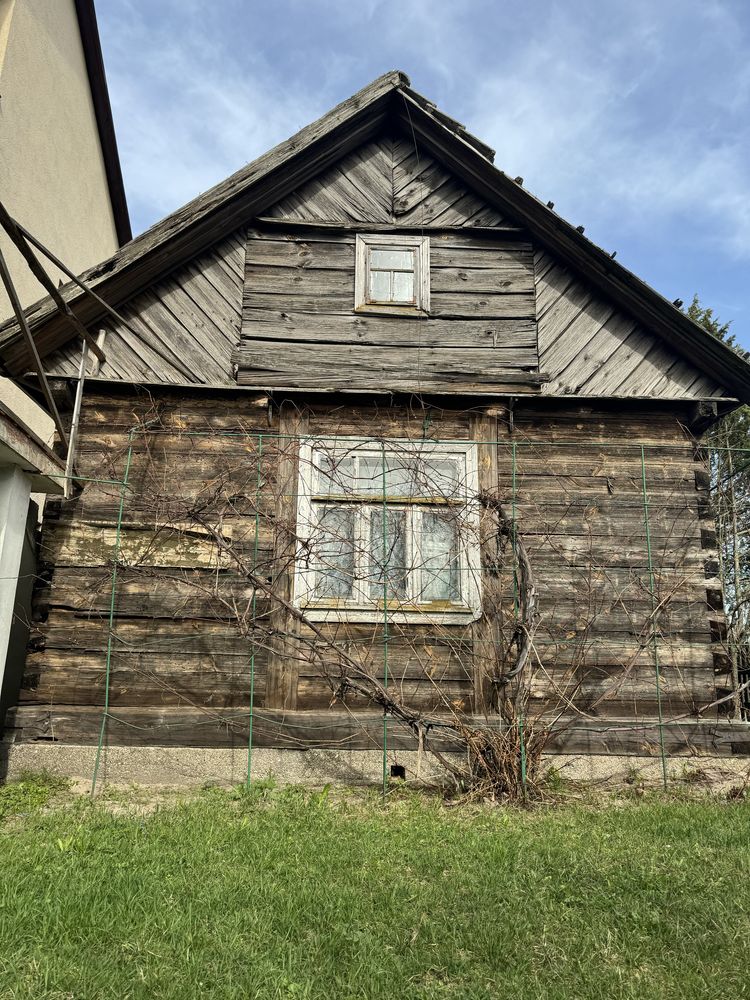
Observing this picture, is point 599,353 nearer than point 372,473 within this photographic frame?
No

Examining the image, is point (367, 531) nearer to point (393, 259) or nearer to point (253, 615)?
point (253, 615)

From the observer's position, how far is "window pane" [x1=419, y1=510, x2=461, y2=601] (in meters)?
6.84

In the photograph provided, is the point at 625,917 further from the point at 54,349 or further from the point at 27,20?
the point at 27,20

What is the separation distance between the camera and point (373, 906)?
3.57 m

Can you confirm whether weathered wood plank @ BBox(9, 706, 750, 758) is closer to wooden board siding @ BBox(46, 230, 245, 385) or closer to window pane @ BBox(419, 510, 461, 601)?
window pane @ BBox(419, 510, 461, 601)

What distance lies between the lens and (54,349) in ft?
23.0

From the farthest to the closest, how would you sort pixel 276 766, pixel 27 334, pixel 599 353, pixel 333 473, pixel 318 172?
pixel 318 172
pixel 599 353
pixel 333 473
pixel 276 766
pixel 27 334

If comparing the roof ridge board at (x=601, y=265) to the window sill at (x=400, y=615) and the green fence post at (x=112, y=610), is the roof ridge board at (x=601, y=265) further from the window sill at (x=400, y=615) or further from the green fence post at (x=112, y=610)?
the green fence post at (x=112, y=610)

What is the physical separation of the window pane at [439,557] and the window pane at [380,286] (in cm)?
224

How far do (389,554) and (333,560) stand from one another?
0.50 m

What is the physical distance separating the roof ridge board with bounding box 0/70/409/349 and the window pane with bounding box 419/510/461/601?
135 inches

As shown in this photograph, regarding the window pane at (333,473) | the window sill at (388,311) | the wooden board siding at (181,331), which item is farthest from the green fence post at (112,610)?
the window sill at (388,311)

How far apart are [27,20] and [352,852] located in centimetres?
1120

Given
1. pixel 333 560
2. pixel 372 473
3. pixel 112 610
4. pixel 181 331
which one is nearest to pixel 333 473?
pixel 372 473
